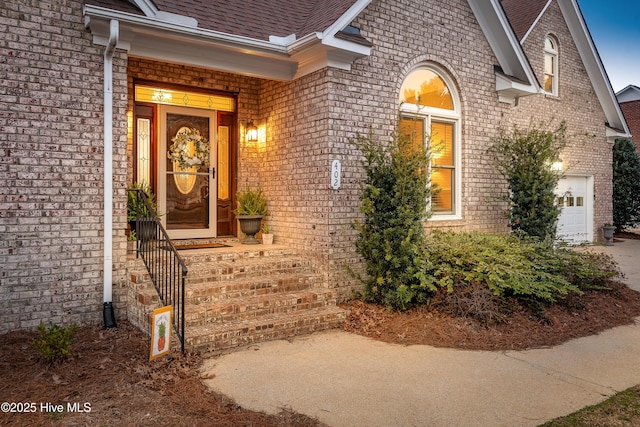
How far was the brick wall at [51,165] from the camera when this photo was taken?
18.5 ft

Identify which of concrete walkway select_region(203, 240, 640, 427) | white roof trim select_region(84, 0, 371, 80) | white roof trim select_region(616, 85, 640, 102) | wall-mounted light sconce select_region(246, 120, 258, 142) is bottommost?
concrete walkway select_region(203, 240, 640, 427)

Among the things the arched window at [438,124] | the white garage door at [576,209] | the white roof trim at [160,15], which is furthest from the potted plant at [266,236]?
the white garage door at [576,209]

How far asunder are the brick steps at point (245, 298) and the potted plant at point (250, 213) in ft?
2.66

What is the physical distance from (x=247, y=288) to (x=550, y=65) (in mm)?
10395

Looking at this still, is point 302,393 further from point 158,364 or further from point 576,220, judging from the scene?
point 576,220

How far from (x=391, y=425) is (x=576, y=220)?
1203cm

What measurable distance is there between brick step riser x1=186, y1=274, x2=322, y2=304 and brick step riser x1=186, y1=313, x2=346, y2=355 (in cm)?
67

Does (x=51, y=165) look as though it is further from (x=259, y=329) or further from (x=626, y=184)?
(x=626, y=184)

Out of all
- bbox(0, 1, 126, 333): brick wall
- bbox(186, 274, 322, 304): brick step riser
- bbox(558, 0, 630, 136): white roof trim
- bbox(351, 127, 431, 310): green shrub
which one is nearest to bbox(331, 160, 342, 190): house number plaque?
bbox(351, 127, 431, 310): green shrub

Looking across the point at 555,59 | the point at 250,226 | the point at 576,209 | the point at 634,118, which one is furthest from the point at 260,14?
the point at 634,118

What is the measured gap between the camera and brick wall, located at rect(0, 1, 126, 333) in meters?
5.64

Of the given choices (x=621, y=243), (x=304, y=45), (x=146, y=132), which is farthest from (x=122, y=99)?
(x=621, y=243)

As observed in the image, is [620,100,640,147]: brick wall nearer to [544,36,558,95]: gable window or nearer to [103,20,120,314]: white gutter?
[544,36,558,95]: gable window

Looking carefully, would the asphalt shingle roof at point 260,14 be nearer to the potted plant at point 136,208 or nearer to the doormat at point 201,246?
the potted plant at point 136,208
